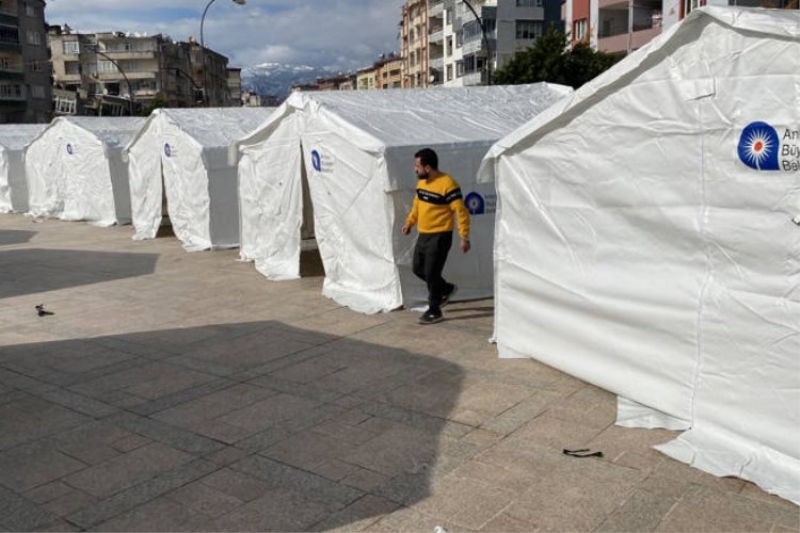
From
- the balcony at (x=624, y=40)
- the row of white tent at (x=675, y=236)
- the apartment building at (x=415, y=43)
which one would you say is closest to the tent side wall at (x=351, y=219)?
the row of white tent at (x=675, y=236)

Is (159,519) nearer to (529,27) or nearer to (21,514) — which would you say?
(21,514)

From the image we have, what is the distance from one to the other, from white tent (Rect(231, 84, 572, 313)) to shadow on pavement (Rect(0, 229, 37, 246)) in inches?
329

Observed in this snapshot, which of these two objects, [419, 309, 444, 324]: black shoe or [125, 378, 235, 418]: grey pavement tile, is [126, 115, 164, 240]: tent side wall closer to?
[419, 309, 444, 324]: black shoe

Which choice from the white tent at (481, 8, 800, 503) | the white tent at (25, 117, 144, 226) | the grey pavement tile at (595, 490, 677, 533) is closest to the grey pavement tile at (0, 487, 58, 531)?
the grey pavement tile at (595, 490, 677, 533)

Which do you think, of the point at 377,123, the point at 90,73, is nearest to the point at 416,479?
the point at 377,123

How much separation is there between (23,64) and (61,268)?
207ft

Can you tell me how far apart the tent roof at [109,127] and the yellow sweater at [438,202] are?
1357cm

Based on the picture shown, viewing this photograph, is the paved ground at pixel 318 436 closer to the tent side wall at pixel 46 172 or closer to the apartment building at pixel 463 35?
the tent side wall at pixel 46 172

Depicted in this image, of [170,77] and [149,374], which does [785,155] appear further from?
[170,77]

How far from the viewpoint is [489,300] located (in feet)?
29.7

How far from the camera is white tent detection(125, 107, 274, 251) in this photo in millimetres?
14469

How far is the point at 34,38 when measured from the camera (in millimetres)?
70500

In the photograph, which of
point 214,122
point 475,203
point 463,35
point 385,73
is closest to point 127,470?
point 475,203

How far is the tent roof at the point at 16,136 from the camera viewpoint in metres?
24.7
